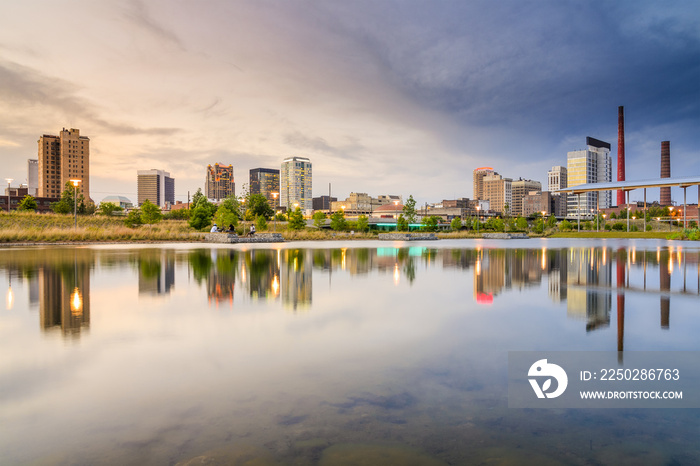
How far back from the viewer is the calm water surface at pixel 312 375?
11.1 feet

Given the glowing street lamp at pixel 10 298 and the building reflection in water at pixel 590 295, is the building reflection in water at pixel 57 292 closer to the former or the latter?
the glowing street lamp at pixel 10 298

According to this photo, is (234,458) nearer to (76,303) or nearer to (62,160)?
(76,303)

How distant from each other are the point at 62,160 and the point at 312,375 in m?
220

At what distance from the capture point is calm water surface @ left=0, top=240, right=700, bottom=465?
11.1ft

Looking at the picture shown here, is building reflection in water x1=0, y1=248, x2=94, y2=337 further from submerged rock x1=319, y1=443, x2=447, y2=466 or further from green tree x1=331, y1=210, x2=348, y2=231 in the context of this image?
green tree x1=331, y1=210, x2=348, y2=231

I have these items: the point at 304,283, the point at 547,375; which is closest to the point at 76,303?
the point at 304,283

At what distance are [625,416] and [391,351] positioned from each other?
2.91 metres

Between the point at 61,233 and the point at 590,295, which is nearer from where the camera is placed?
the point at 590,295

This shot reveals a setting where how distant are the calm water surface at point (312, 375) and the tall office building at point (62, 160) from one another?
675 feet

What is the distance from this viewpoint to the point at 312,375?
4.95m

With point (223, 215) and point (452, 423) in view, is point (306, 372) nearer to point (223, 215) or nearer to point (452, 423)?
point (452, 423)

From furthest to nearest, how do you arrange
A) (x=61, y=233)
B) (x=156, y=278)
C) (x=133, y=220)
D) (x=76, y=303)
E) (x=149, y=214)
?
(x=149, y=214) → (x=133, y=220) → (x=61, y=233) → (x=156, y=278) → (x=76, y=303)

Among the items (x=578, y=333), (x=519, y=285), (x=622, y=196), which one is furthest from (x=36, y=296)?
(x=622, y=196)

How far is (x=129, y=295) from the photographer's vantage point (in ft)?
34.4
